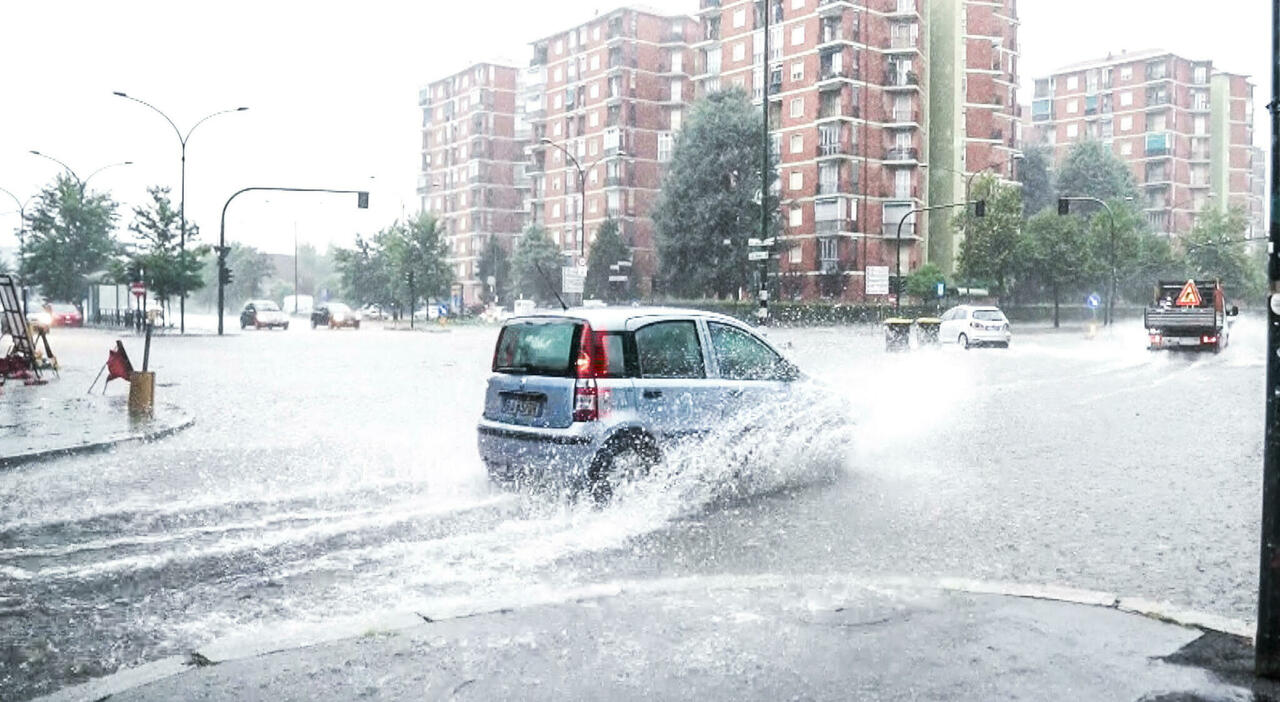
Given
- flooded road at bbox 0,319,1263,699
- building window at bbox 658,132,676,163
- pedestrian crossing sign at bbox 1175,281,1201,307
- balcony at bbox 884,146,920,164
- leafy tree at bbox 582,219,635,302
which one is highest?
building window at bbox 658,132,676,163

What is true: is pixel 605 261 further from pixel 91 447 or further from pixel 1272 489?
pixel 1272 489

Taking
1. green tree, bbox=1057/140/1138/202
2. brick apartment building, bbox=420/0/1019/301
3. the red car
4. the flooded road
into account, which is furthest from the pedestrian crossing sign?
the red car

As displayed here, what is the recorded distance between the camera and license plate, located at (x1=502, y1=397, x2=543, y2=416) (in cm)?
860

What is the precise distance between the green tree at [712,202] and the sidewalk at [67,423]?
161 feet

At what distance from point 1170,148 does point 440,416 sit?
350 feet

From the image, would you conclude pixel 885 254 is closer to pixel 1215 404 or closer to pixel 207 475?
pixel 1215 404

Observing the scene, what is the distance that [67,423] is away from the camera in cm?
1411

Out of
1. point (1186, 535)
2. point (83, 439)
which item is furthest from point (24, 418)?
point (1186, 535)

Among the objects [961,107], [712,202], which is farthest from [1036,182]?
[712,202]

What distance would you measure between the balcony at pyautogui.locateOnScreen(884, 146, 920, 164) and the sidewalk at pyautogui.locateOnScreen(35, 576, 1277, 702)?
7080cm

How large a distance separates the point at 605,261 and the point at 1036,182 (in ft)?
122

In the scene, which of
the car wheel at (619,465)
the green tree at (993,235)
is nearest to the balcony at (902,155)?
the green tree at (993,235)

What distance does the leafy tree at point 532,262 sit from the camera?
88.9 m

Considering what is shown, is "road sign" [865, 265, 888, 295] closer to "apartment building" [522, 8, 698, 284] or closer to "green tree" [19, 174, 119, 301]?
"apartment building" [522, 8, 698, 284]
